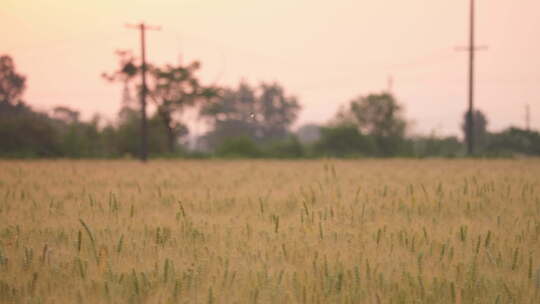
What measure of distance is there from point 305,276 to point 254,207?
322cm

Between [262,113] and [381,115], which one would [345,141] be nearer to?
[381,115]

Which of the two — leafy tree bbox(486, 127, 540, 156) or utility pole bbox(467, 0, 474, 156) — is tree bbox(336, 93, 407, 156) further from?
utility pole bbox(467, 0, 474, 156)

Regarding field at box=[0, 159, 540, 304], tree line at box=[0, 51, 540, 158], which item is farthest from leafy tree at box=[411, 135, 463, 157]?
field at box=[0, 159, 540, 304]

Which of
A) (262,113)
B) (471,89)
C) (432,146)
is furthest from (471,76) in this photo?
(262,113)

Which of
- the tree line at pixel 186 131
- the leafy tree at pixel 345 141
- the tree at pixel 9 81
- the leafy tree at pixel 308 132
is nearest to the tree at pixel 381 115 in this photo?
the tree line at pixel 186 131

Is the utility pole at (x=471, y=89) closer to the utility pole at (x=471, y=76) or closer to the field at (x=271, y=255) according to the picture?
the utility pole at (x=471, y=76)

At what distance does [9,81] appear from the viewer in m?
70.1

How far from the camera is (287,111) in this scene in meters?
80.9

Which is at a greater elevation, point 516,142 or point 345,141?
point 516,142

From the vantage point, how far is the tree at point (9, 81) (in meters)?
69.4

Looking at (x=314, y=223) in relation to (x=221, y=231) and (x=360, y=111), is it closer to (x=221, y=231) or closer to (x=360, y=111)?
(x=221, y=231)

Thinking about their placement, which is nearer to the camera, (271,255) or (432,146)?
(271,255)

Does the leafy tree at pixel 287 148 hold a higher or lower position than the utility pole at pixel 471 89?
lower

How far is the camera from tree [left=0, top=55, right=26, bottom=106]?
69438 mm
